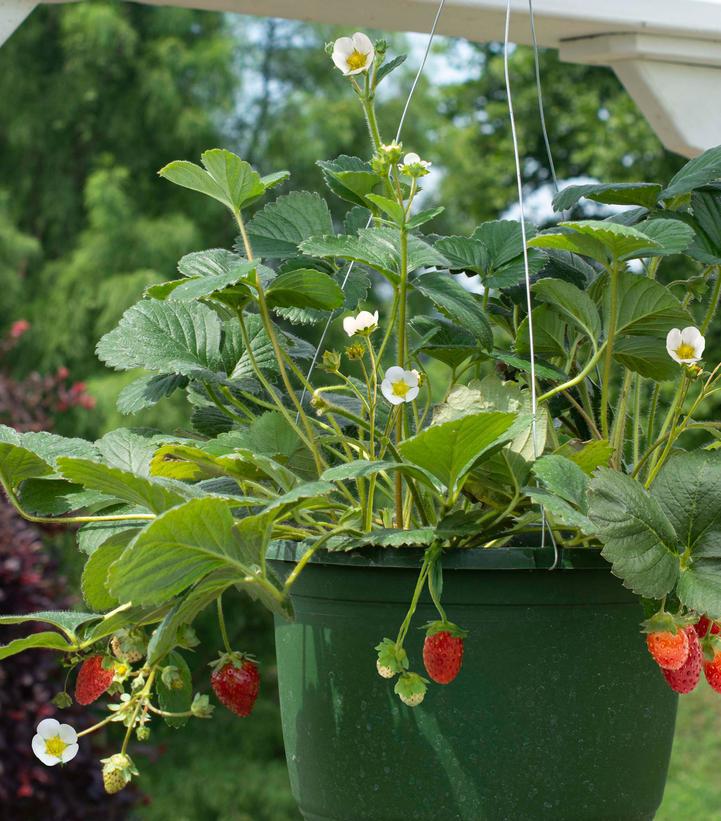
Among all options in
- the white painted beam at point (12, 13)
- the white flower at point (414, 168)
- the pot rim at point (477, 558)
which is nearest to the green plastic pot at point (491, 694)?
the pot rim at point (477, 558)

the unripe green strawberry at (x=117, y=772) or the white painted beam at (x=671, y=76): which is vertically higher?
the white painted beam at (x=671, y=76)

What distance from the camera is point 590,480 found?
612 millimetres

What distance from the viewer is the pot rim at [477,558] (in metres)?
0.62

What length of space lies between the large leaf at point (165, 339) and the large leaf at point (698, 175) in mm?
342

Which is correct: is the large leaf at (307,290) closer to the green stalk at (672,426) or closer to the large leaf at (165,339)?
the large leaf at (165,339)

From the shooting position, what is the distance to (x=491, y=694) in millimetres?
653

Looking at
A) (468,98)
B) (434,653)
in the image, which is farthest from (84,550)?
(468,98)

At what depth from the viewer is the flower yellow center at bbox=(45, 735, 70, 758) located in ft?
2.17

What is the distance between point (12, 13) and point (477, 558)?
60cm

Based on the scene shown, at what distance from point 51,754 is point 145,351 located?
0.90ft

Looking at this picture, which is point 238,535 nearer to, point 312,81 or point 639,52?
point 639,52

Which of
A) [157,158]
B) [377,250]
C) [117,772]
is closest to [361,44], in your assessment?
[377,250]

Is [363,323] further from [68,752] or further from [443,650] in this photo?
[68,752]

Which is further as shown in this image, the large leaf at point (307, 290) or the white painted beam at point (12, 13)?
the white painted beam at point (12, 13)
